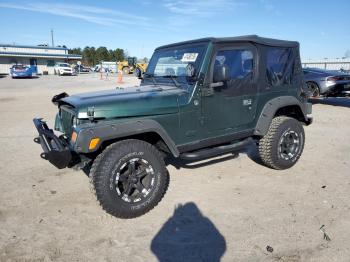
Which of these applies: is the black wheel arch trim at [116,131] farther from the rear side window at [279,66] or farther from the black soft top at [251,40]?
the rear side window at [279,66]

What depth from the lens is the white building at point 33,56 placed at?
49.7 metres

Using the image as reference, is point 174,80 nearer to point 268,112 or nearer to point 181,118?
point 181,118

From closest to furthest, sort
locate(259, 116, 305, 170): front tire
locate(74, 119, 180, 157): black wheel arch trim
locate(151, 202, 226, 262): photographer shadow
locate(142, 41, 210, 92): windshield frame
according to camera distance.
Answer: locate(151, 202, 226, 262): photographer shadow
locate(74, 119, 180, 157): black wheel arch trim
locate(142, 41, 210, 92): windshield frame
locate(259, 116, 305, 170): front tire

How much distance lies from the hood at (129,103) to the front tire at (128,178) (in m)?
0.36

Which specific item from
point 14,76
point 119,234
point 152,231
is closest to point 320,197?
point 152,231

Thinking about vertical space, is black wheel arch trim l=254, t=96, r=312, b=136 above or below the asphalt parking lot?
above

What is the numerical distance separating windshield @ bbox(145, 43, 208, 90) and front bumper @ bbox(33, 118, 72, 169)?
1737mm

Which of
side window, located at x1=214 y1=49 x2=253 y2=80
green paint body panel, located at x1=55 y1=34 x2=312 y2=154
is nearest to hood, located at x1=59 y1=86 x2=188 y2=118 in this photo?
green paint body panel, located at x1=55 y1=34 x2=312 y2=154

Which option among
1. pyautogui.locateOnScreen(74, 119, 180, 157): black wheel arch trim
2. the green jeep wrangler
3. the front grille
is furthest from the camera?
the front grille

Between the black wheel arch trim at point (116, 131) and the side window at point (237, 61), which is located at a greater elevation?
the side window at point (237, 61)

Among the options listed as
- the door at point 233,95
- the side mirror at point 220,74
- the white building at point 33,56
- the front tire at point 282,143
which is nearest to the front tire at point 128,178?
the door at point 233,95

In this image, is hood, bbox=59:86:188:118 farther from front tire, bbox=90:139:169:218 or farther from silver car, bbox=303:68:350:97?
silver car, bbox=303:68:350:97

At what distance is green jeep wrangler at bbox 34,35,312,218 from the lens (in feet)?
11.9

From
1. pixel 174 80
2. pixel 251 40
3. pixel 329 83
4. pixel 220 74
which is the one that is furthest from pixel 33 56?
pixel 220 74
